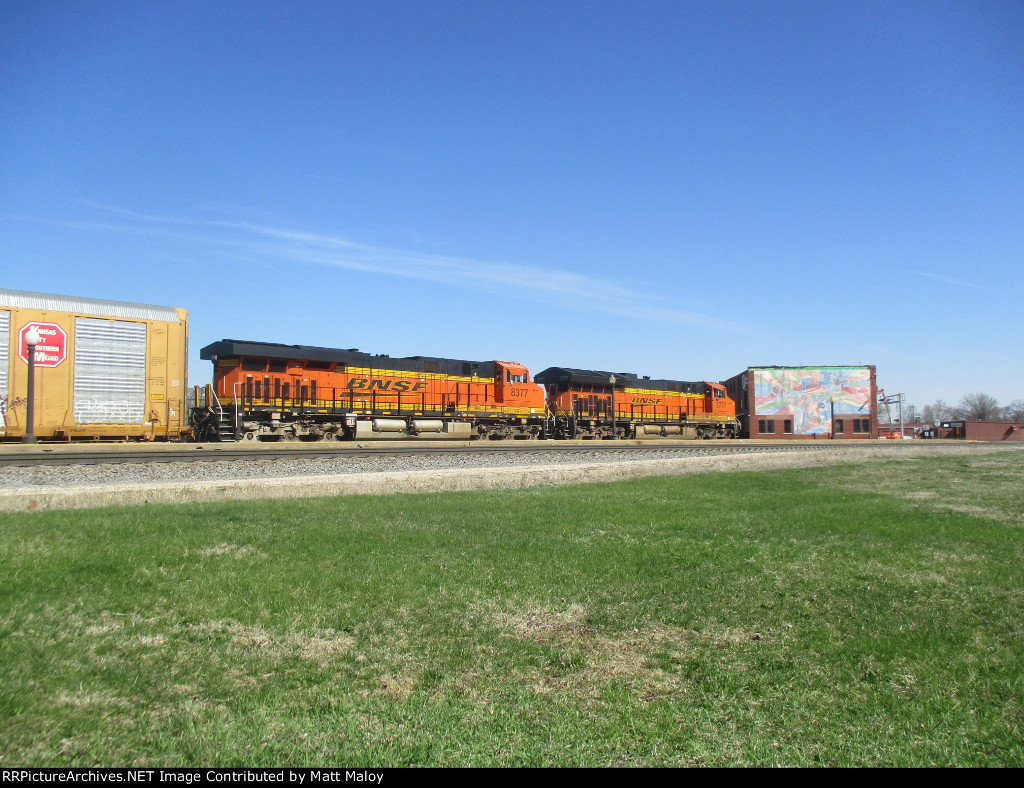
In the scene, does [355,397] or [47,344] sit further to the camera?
[355,397]

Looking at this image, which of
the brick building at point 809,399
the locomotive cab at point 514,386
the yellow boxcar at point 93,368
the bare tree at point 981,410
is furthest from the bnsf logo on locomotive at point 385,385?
the bare tree at point 981,410

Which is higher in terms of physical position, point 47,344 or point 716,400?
point 47,344

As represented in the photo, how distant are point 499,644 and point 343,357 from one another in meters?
23.1

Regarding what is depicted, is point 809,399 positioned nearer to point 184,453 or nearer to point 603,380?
point 603,380

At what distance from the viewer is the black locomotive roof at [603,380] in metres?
36.2

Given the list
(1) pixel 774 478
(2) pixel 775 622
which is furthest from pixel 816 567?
(1) pixel 774 478

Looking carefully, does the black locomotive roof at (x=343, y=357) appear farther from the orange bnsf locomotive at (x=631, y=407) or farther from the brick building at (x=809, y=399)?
the brick building at (x=809, y=399)

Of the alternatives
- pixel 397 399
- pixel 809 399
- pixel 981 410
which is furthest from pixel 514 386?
pixel 981 410

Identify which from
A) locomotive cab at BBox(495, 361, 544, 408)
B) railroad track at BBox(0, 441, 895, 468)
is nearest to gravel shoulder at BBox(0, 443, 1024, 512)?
railroad track at BBox(0, 441, 895, 468)

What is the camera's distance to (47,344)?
1898 cm

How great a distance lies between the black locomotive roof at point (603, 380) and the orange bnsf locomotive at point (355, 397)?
3627mm

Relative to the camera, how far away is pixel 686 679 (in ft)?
11.8

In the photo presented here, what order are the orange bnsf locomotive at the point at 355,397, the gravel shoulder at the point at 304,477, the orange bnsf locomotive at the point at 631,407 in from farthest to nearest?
the orange bnsf locomotive at the point at 631,407
the orange bnsf locomotive at the point at 355,397
the gravel shoulder at the point at 304,477
